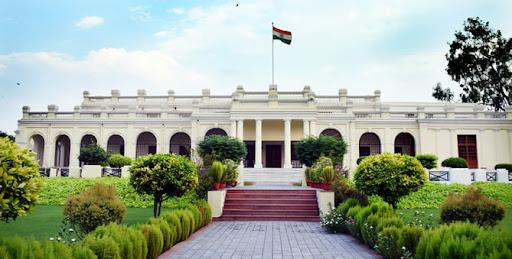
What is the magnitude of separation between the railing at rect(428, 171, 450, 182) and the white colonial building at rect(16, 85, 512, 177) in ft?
36.4

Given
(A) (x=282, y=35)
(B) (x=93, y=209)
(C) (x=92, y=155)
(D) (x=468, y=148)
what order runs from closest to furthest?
(B) (x=93, y=209), (C) (x=92, y=155), (D) (x=468, y=148), (A) (x=282, y=35)

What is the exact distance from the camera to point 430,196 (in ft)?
61.8

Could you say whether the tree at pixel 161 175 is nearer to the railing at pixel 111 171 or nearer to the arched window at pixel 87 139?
the railing at pixel 111 171

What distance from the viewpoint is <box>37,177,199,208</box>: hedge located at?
17.8m

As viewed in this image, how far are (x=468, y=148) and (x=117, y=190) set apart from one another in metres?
28.8

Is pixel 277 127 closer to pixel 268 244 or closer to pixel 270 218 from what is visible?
pixel 270 218

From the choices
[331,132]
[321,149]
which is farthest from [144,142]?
[321,149]

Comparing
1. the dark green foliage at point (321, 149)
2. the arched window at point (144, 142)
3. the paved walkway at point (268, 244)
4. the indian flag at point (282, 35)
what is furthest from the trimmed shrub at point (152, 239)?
the arched window at point (144, 142)

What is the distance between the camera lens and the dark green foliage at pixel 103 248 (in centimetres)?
569

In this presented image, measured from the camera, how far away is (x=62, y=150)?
37.7 meters

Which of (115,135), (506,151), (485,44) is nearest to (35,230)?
(115,135)

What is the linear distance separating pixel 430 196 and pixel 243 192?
8920 mm

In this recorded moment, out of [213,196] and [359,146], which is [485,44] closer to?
[359,146]

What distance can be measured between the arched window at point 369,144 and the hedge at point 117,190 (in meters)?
21.6
